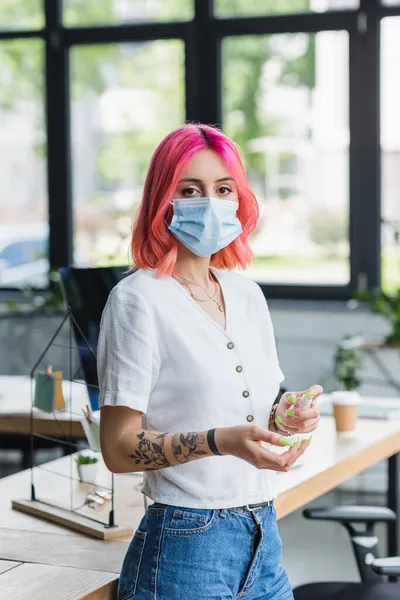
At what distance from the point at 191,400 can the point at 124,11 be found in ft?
14.2

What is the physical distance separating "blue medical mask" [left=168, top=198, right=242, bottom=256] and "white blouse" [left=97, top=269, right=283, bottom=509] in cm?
8

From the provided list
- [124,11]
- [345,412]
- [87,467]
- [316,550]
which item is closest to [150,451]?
[87,467]

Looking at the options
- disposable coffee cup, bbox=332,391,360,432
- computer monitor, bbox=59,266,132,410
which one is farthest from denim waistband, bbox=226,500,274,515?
disposable coffee cup, bbox=332,391,360,432

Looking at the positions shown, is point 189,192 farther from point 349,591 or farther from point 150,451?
point 349,591

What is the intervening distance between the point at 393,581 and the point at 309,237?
292 centimetres

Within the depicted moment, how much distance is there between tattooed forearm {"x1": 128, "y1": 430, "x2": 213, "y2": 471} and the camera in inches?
58.2

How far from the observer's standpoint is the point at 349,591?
239cm

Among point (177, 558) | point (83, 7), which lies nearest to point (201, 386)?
point (177, 558)

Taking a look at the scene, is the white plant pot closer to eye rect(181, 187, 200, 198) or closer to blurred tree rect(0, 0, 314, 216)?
eye rect(181, 187, 200, 198)

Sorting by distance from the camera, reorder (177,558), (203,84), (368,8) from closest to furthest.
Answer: (177,558) → (368,8) → (203,84)

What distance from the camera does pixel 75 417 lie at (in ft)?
9.61

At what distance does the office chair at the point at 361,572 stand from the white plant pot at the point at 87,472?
21.6 inches

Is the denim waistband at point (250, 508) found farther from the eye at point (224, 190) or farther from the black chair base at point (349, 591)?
the black chair base at point (349, 591)

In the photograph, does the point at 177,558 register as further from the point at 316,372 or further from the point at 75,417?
the point at 316,372
